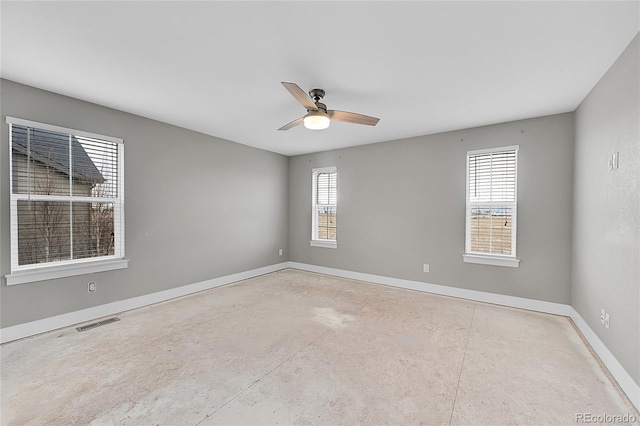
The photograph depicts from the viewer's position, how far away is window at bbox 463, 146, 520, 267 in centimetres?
371

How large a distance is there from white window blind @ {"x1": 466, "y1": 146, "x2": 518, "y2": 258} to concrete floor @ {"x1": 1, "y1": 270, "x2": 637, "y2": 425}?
98 centimetres

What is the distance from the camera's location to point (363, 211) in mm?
5047

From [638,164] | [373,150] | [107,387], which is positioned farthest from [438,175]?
[107,387]

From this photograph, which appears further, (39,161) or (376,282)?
(376,282)

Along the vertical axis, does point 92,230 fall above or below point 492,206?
below

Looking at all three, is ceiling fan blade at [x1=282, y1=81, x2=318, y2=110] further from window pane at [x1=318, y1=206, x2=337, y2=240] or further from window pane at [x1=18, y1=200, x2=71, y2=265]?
window pane at [x1=318, y1=206, x2=337, y2=240]

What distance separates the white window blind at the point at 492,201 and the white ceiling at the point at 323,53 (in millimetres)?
711

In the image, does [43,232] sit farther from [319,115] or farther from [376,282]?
[376,282]

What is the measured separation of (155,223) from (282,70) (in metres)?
2.85

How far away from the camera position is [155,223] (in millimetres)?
3797

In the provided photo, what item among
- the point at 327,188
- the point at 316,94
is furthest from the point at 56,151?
the point at 327,188

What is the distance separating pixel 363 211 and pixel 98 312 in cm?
415

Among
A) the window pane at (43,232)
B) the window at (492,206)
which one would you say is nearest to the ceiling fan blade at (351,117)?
the window at (492,206)

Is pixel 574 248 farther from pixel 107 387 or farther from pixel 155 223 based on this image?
pixel 155 223
